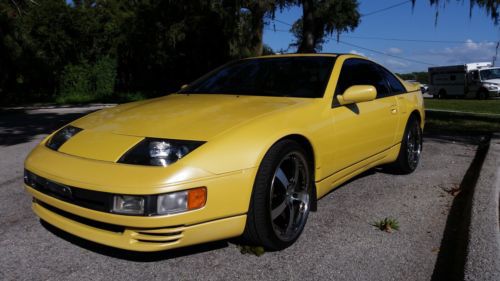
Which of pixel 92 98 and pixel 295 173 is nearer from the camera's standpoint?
pixel 295 173

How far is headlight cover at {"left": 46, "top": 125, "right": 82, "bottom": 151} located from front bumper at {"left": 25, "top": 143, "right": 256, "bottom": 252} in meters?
0.33

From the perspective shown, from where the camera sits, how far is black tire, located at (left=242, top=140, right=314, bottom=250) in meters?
2.60

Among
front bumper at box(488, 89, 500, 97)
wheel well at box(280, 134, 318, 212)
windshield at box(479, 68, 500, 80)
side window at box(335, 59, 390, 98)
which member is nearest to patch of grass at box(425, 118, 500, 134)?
side window at box(335, 59, 390, 98)

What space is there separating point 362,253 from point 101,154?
1.69 m

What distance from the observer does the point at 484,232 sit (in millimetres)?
2861

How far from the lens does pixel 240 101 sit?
3322 mm

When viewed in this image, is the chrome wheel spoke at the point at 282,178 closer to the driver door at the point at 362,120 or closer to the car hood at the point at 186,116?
the car hood at the point at 186,116

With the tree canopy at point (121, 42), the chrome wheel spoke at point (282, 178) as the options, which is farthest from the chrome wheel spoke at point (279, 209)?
the tree canopy at point (121, 42)

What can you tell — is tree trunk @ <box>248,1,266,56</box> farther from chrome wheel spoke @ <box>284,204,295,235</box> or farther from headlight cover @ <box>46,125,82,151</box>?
chrome wheel spoke @ <box>284,204,295,235</box>

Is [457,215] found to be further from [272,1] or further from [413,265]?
[272,1]

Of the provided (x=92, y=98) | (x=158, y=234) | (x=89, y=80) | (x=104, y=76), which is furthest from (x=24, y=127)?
(x=104, y=76)

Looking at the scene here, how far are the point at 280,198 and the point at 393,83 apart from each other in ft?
7.87

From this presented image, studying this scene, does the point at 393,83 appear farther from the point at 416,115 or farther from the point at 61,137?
the point at 61,137

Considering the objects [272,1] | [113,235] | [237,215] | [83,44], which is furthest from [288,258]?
[83,44]
